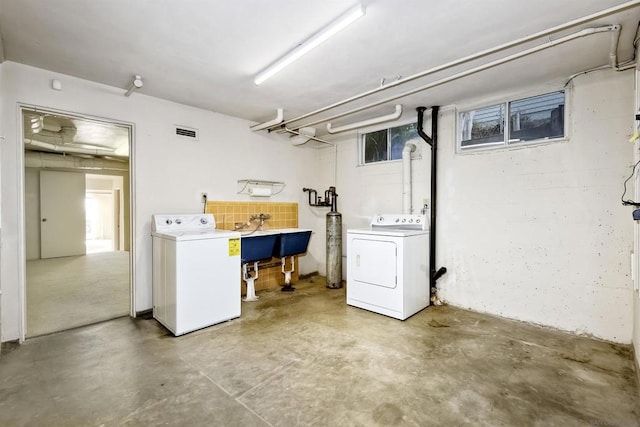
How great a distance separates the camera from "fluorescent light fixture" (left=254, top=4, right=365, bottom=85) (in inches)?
73.7

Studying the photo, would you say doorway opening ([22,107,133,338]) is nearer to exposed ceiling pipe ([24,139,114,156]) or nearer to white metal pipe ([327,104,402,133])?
exposed ceiling pipe ([24,139,114,156])

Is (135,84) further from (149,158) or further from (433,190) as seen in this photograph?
(433,190)

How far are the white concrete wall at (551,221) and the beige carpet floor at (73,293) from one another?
4.37 meters

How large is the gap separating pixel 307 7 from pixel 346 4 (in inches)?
10.3

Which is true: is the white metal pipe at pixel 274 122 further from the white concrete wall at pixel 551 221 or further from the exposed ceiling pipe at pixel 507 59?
the white concrete wall at pixel 551 221

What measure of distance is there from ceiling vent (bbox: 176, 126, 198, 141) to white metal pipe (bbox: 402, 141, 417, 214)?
9.63 feet

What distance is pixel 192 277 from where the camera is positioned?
Answer: 2.98 metres

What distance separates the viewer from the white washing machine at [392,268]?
132 inches

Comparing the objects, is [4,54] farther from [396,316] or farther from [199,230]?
[396,316]

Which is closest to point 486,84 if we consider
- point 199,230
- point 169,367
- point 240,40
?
point 240,40

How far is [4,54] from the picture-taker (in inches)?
99.7

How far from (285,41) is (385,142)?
2652 mm

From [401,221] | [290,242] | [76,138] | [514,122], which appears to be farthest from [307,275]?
[76,138]

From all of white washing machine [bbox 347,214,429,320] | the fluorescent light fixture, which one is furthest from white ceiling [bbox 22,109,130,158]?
white washing machine [bbox 347,214,429,320]
